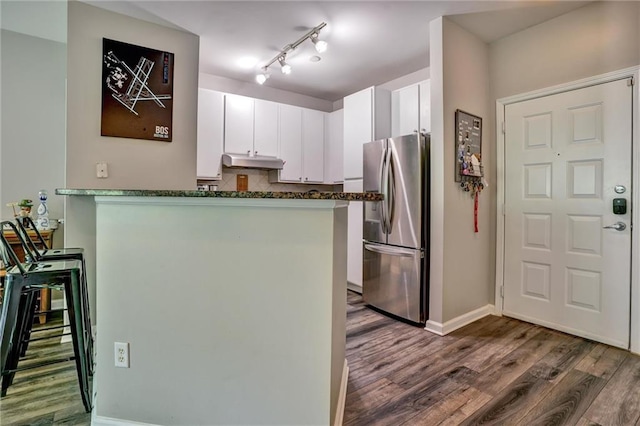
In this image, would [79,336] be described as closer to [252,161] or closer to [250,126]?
[252,161]

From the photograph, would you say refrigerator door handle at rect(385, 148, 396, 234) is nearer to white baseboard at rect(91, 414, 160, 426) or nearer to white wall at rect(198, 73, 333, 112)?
white wall at rect(198, 73, 333, 112)

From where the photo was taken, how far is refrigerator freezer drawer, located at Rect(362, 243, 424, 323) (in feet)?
9.22

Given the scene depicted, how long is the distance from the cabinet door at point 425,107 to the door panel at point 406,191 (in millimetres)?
500

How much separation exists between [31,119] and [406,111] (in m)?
3.77

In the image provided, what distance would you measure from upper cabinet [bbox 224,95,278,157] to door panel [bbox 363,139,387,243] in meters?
1.40

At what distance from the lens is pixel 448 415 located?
1618 millimetres

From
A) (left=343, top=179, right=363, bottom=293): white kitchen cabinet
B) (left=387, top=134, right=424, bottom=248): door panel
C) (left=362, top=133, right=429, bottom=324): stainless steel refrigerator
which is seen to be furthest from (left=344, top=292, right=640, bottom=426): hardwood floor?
(left=343, top=179, right=363, bottom=293): white kitchen cabinet

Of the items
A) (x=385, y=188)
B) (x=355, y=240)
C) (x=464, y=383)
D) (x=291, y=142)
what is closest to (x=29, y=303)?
(x=464, y=383)

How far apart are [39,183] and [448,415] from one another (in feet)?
12.9

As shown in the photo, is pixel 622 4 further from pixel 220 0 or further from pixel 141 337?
pixel 141 337

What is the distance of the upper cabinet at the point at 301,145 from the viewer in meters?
4.27

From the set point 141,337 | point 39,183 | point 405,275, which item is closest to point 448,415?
point 405,275

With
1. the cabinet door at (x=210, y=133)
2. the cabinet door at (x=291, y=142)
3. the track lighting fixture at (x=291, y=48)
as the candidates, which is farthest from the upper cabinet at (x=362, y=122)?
the cabinet door at (x=210, y=133)

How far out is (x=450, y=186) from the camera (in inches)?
106
